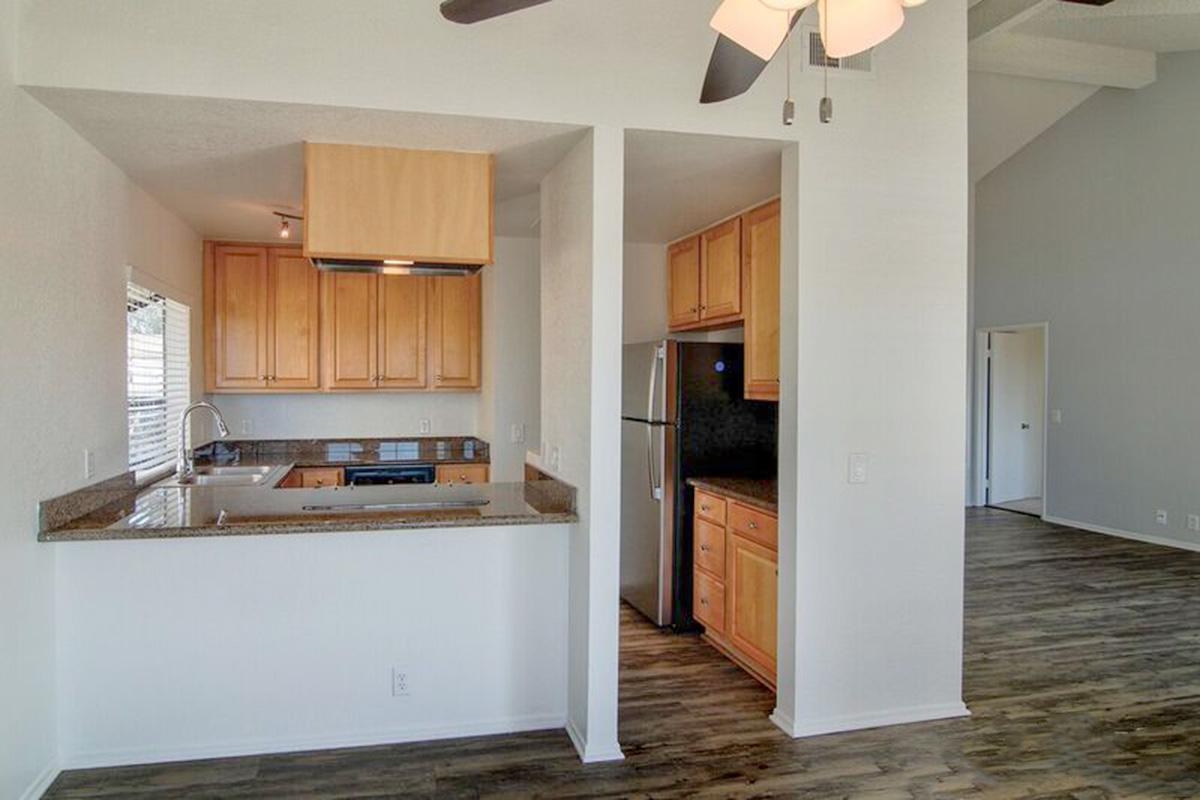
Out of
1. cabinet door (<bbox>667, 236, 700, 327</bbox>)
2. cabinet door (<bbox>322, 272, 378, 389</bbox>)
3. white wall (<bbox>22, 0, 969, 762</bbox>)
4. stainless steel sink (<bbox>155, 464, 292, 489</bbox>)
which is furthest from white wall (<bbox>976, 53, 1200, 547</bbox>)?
stainless steel sink (<bbox>155, 464, 292, 489</bbox>)

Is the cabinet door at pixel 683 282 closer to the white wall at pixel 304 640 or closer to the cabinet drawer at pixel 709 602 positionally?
the cabinet drawer at pixel 709 602

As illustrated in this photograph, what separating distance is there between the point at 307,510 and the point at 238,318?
251cm

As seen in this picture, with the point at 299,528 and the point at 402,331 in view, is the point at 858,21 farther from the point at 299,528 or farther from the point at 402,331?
the point at 402,331

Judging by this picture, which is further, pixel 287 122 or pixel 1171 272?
pixel 1171 272

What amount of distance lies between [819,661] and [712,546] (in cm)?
111

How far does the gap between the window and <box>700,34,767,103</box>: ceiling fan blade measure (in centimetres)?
277

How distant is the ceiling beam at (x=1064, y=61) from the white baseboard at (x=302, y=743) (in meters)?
5.80

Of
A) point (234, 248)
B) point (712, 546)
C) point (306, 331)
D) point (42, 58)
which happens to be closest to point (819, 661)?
point (712, 546)

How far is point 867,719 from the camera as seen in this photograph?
3.24m

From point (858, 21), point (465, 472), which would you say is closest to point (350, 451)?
point (465, 472)

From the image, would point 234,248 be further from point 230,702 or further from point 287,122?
point 230,702

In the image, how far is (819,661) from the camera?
3.19 metres

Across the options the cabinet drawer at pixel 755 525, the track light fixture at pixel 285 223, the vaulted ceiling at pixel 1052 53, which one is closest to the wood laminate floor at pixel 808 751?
the cabinet drawer at pixel 755 525

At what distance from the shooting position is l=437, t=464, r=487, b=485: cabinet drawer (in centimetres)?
561
